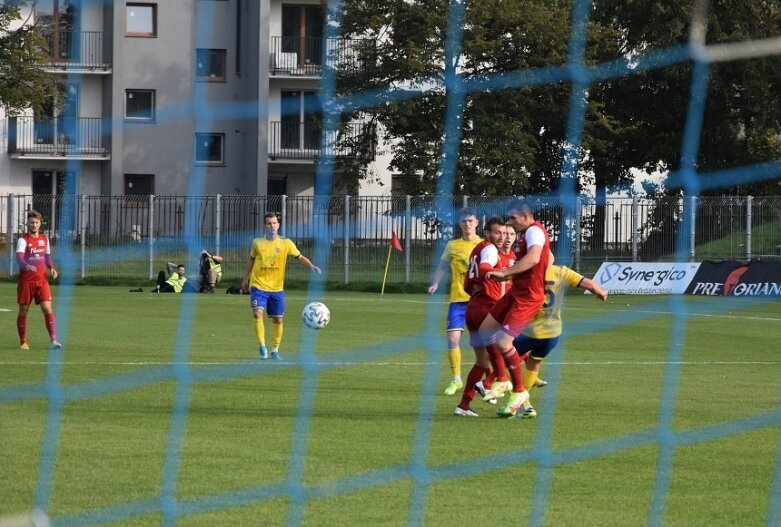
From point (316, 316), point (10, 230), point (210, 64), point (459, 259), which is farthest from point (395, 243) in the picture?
point (459, 259)

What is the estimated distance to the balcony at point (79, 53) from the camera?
22766 mm

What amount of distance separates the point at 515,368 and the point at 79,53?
20.1 m

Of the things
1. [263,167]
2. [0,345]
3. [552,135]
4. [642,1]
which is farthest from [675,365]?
[263,167]

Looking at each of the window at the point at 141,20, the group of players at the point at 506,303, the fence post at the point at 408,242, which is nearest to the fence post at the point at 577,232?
the fence post at the point at 408,242

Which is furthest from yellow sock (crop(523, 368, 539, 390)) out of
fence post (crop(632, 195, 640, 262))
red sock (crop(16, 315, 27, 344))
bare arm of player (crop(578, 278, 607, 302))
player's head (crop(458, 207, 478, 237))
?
fence post (crop(632, 195, 640, 262))

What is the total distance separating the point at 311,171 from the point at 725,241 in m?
19.9

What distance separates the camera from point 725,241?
99.5ft

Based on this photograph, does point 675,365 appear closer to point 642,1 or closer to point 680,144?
point 642,1

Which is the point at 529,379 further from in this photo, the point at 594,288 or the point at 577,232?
the point at 577,232

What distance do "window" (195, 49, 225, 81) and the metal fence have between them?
6523mm

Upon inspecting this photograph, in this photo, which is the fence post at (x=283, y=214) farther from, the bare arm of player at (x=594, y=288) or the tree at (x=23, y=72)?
the bare arm of player at (x=594, y=288)

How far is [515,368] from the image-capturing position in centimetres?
1018

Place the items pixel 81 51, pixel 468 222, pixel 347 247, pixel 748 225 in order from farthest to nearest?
pixel 347 247 → pixel 81 51 → pixel 748 225 → pixel 468 222

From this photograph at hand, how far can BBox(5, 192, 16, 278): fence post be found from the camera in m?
32.9
